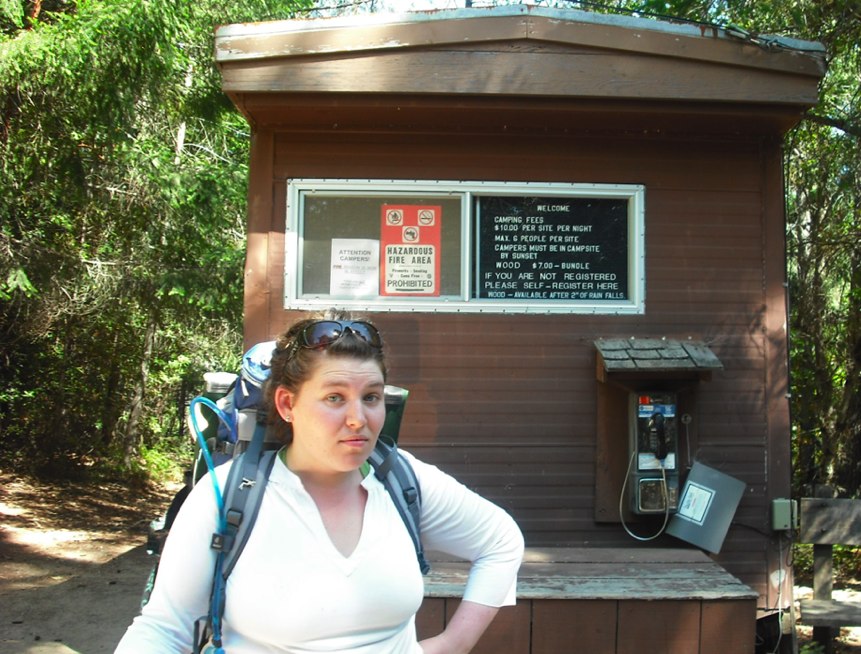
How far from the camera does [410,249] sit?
5305mm

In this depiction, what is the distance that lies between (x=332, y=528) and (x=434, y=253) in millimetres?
3459

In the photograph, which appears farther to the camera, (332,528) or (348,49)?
(348,49)

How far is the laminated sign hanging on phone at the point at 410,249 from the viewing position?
17.3 feet

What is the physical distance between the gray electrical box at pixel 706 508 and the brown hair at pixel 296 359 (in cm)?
342

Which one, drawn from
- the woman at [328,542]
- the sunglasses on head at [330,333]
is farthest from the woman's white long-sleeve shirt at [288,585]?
the sunglasses on head at [330,333]

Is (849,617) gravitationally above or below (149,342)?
below

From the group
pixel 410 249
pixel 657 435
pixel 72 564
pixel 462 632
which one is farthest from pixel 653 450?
pixel 72 564

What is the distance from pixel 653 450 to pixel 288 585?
11.5 feet

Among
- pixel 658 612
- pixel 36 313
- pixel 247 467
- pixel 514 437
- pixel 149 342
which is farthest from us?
pixel 149 342

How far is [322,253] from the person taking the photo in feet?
17.3

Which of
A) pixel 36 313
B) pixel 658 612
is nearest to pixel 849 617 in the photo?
pixel 658 612

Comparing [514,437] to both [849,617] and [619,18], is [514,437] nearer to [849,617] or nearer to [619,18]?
[849,617]

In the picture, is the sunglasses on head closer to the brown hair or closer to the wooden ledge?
the brown hair

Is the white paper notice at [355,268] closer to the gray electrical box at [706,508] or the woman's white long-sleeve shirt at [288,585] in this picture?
the gray electrical box at [706,508]
